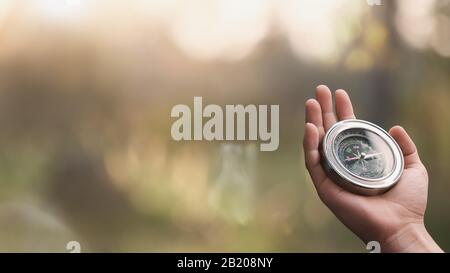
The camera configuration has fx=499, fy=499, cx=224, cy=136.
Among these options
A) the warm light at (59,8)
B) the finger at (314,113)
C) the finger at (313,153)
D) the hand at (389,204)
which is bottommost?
the hand at (389,204)

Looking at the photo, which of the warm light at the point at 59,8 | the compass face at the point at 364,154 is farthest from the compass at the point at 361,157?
the warm light at the point at 59,8

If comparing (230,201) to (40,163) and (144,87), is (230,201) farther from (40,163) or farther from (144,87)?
(40,163)

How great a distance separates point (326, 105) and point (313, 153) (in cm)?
18

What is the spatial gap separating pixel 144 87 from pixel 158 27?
182mm

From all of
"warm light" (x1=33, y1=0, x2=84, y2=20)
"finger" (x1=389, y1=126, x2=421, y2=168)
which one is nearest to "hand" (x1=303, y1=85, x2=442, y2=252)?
"finger" (x1=389, y1=126, x2=421, y2=168)

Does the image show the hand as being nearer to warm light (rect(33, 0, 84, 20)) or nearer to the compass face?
the compass face

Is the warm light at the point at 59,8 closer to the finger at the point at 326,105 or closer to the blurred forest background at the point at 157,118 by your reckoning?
the blurred forest background at the point at 157,118

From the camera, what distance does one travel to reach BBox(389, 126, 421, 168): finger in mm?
1391

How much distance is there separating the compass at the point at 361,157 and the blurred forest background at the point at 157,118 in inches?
5.3

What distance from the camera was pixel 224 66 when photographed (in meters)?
1.46

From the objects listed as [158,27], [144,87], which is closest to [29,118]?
[144,87]

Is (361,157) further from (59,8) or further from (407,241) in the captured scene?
(59,8)

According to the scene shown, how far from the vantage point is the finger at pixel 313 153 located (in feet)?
4.33

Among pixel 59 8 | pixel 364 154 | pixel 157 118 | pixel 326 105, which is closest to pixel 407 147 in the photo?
pixel 364 154
